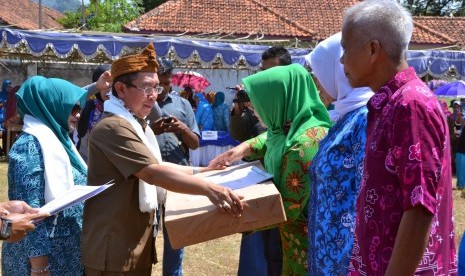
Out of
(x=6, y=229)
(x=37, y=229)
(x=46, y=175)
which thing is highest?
(x=46, y=175)

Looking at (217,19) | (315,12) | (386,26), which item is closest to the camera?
(386,26)

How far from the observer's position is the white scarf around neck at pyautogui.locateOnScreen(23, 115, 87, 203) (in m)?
3.42

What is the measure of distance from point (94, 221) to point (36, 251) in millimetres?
435

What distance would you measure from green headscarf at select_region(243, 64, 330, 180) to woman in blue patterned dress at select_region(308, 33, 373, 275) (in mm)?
444

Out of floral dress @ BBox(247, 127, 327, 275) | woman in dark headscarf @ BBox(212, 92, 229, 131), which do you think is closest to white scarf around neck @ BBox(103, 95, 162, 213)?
floral dress @ BBox(247, 127, 327, 275)

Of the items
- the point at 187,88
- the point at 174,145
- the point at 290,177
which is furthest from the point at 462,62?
the point at 290,177

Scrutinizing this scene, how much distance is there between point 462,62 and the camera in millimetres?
13242

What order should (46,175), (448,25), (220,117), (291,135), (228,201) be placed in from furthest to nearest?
(448,25), (220,117), (46,175), (291,135), (228,201)

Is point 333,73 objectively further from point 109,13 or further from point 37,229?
point 109,13

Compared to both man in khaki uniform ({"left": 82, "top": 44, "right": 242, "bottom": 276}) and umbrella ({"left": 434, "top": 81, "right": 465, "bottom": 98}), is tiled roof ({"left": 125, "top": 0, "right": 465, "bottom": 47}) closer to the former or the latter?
umbrella ({"left": 434, "top": 81, "right": 465, "bottom": 98})

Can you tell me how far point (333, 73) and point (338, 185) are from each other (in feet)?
1.89

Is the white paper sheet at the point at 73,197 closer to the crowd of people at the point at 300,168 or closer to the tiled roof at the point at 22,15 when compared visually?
the crowd of people at the point at 300,168

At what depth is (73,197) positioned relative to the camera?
117 inches

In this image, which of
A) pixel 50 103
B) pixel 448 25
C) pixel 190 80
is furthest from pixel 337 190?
pixel 448 25
